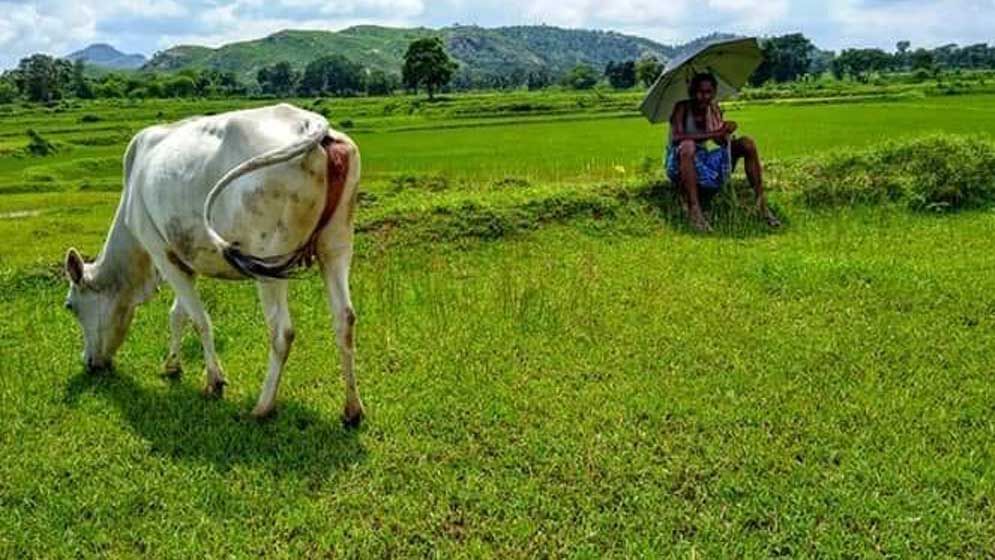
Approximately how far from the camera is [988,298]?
621 centimetres

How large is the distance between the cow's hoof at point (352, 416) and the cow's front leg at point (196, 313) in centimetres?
97

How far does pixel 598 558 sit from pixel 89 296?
3.96 metres

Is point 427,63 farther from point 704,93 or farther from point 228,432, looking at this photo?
point 228,432

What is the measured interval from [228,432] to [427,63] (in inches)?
2530

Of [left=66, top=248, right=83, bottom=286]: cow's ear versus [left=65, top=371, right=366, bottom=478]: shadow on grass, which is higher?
[left=66, top=248, right=83, bottom=286]: cow's ear

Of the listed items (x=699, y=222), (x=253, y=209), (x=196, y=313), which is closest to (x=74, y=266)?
(x=196, y=313)

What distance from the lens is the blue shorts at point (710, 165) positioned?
9273mm

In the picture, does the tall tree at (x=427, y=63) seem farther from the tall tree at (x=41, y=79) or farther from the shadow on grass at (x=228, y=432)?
the shadow on grass at (x=228, y=432)

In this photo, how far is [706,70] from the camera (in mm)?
9789

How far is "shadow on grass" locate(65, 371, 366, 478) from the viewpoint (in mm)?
4293

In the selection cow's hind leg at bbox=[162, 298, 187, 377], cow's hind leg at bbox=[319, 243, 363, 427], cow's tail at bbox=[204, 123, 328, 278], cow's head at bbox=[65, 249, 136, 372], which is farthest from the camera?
cow's head at bbox=[65, 249, 136, 372]

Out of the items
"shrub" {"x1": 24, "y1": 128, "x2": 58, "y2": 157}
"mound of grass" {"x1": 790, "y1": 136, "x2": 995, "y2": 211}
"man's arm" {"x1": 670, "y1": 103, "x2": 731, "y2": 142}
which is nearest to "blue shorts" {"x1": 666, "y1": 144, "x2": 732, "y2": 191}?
"man's arm" {"x1": 670, "y1": 103, "x2": 731, "y2": 142}

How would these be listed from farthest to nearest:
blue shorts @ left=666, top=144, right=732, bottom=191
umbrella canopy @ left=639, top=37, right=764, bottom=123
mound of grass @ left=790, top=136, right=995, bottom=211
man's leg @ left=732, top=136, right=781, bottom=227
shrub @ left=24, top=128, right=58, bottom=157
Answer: shrub @ left=24, top=128, right=58, bottom=157 → mound of grass @ left=790, top=136, right=995, bottom=211 → umbrella canopy @ left=639, top=37, right=764, bottom=123 → blue shorts @ left=666, top=144, right=732, bottom=191 → man's leg @ left=732, top=136, right=781, bottom=227

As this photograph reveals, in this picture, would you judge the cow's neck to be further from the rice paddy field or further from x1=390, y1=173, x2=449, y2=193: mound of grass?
x1=390, y1=173, x2=449, y2=193: mound of grass
